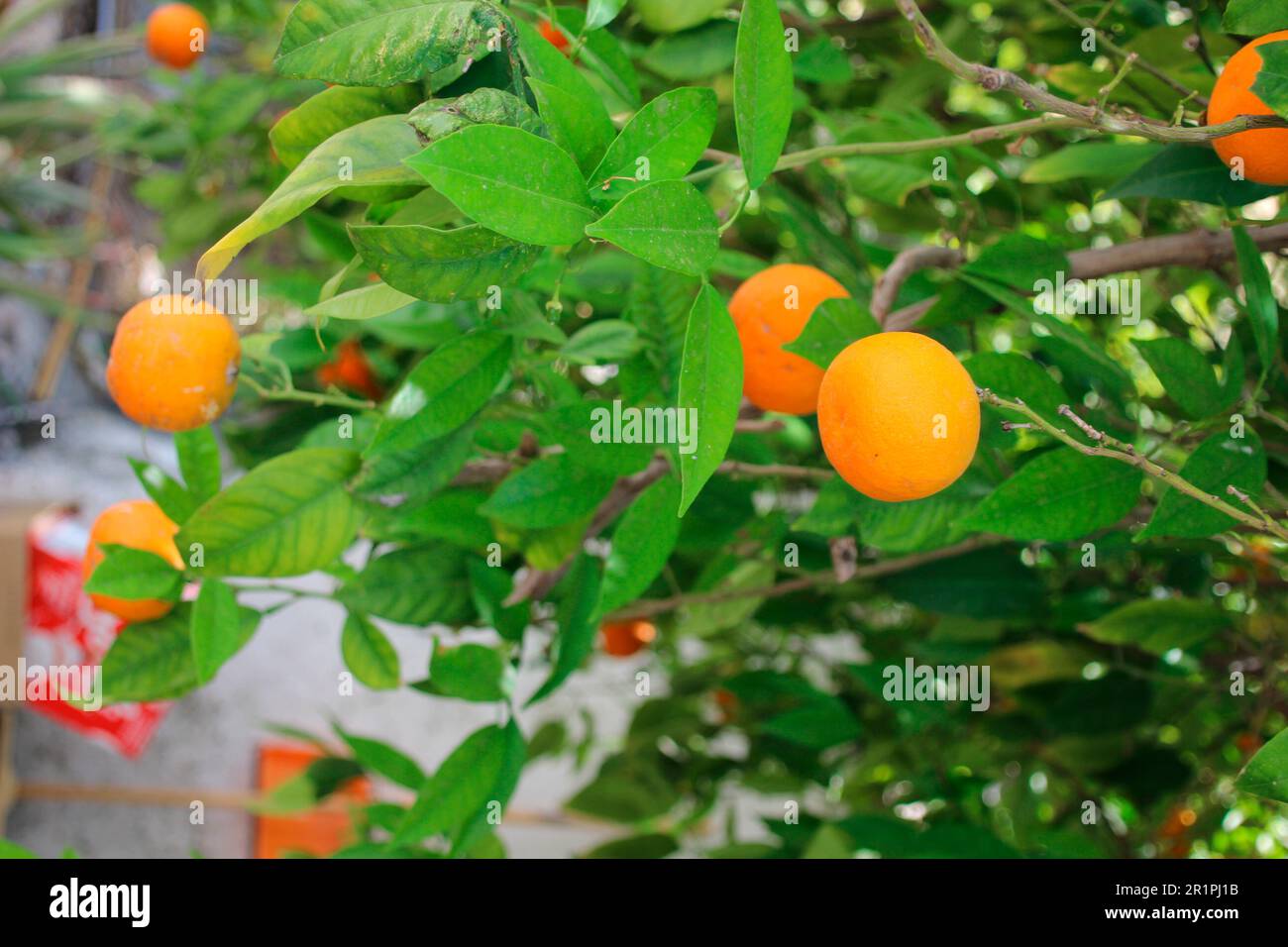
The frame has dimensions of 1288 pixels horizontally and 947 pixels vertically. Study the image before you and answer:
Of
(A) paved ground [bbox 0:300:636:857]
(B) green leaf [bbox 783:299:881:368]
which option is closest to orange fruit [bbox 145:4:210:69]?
(B) green leaf [bbox 783:299:881:368]

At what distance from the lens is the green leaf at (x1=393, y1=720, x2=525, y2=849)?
505 mm

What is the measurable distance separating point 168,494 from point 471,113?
A: 0.95ft

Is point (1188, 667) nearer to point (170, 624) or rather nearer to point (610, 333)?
point (610, 333)

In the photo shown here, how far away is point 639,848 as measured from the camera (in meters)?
0.83

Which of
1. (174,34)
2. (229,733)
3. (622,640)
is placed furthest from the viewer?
(229,733)

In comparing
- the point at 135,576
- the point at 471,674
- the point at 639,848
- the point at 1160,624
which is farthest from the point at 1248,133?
the point at 639,848

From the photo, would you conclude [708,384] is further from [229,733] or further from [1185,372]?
[229,733]

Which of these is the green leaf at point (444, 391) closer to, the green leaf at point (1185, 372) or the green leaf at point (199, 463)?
the green leaf at point (199, 463)

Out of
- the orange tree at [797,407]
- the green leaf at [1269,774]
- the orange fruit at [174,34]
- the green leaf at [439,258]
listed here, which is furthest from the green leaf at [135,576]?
the orange fruit at [174,34]

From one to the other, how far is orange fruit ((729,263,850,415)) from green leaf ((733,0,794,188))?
110mm

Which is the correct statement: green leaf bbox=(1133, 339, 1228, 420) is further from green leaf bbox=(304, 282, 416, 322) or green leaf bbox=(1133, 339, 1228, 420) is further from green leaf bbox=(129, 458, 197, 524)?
green leaf bbox=(129, 458, 197, 524)

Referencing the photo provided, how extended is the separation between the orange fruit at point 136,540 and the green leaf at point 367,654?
9cm

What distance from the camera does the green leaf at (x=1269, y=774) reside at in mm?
351

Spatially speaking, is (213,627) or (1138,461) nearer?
(1138,461)
